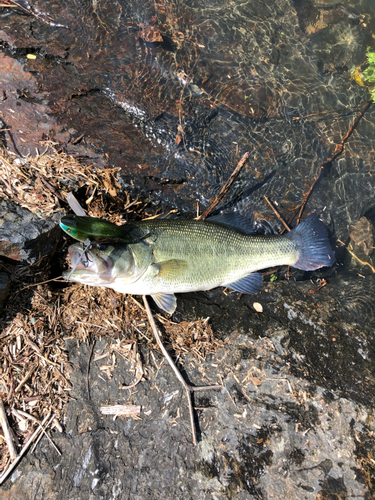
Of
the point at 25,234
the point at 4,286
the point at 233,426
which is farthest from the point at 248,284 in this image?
the point at 4,286

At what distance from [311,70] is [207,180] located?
14.2 feet

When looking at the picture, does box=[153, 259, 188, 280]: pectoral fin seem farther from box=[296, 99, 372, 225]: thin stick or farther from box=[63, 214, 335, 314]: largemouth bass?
box=[296, 99, 372, 225]: thin stick

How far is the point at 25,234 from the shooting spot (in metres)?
3.62

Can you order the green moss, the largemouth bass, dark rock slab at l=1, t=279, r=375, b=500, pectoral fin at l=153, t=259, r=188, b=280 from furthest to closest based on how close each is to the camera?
1. the green moss
2. pectoral fin at l=153, t=259, r=188, b=280
3. the largemouth bass
4. dark rock slab at l=1, t=279, r=375, b=500

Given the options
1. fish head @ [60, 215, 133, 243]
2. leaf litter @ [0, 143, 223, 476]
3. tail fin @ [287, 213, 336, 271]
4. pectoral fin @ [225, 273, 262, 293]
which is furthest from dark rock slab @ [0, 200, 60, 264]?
tail fin @ [287, 213, 336, 271]

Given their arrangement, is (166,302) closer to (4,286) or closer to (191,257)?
(191,257)

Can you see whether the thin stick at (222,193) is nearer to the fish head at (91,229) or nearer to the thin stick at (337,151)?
the thin stick at (337,151)

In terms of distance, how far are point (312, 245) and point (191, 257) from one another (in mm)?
2122

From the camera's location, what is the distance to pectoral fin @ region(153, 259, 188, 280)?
12.9ft

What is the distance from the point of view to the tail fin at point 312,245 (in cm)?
469

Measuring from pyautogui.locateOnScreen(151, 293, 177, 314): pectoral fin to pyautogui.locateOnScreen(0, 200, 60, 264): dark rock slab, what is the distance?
162 cm

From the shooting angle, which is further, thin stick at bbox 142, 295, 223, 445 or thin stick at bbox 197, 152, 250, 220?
thin stick at bbox 197, 152, 250, 220

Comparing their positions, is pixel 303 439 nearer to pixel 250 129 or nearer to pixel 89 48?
pixel 250 129

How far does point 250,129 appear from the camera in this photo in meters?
5.38
